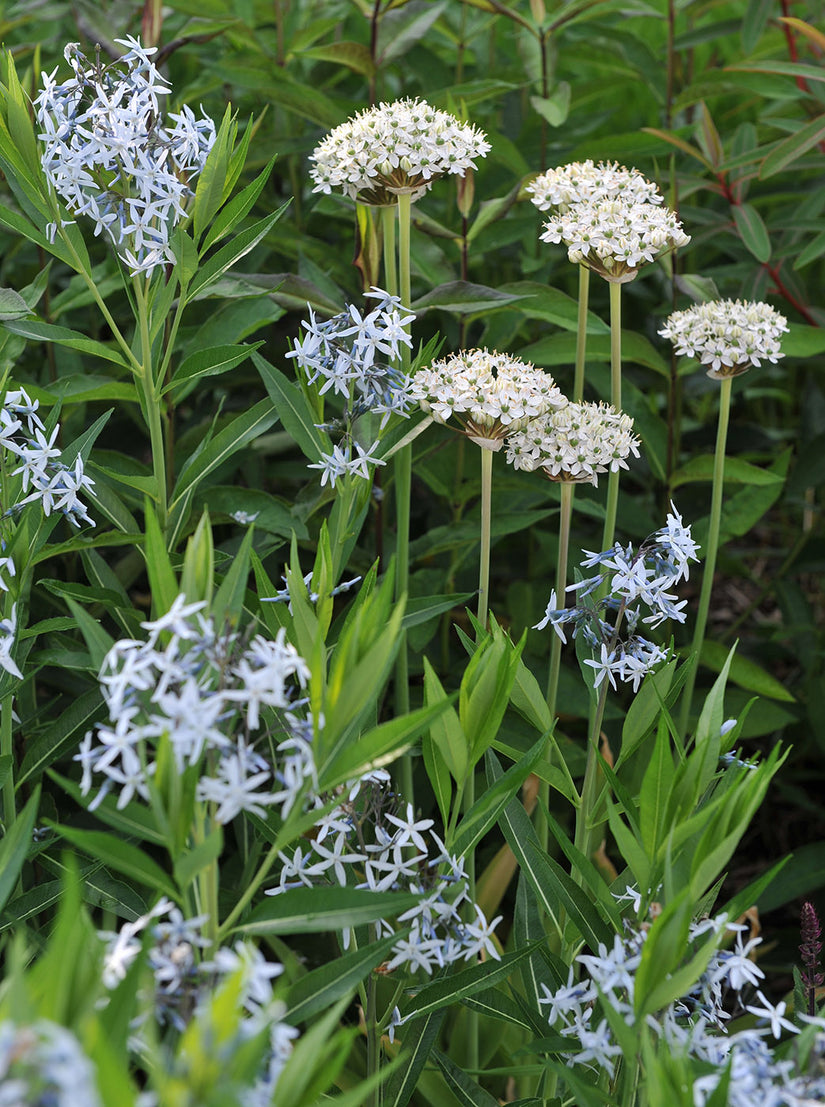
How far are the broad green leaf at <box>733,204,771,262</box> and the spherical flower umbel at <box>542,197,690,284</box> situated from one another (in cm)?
48

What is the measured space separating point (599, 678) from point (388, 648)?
0.41m

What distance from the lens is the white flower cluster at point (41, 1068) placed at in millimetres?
560

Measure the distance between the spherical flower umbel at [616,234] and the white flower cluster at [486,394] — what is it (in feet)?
0.58

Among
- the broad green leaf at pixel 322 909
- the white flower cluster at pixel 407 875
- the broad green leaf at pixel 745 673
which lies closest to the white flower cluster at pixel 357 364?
the white flower cluster at pixel 407 875

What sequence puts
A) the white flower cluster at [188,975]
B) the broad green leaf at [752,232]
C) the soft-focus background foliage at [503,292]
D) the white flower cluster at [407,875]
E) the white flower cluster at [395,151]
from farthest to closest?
the broad green leaf at [752,232] → the soft-focus background foliage at [503,292] → the white flower cluster at [395,151] → the white flower cluster at [407,875] → the white flower cluster at [188,975]

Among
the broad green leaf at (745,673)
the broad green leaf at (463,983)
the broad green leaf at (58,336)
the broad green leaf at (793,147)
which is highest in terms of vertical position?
the broad green leaf at (793,147)

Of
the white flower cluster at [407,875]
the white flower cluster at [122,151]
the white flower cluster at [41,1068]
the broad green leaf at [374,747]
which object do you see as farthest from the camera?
the white flower cluster at [122,151]

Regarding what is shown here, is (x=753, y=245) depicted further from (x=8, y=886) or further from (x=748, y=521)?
(x=8, y=886)

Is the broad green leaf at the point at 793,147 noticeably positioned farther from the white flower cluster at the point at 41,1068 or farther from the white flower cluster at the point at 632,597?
the white flower cluster at the point at 41,1068

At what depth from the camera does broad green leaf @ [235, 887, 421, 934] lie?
0.88 meters

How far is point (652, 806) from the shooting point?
3.36 feet

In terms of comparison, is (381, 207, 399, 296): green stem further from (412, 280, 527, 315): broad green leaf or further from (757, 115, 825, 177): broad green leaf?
(757, 115, 825, 177): broad green leaf

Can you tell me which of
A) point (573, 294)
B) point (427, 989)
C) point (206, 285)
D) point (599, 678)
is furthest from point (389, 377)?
point (573, 294)

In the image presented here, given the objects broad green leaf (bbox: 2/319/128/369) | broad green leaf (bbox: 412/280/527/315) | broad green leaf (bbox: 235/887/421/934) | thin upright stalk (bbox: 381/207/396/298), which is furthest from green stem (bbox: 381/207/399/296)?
broad green leaf (bbox: 235/887/421/934)
